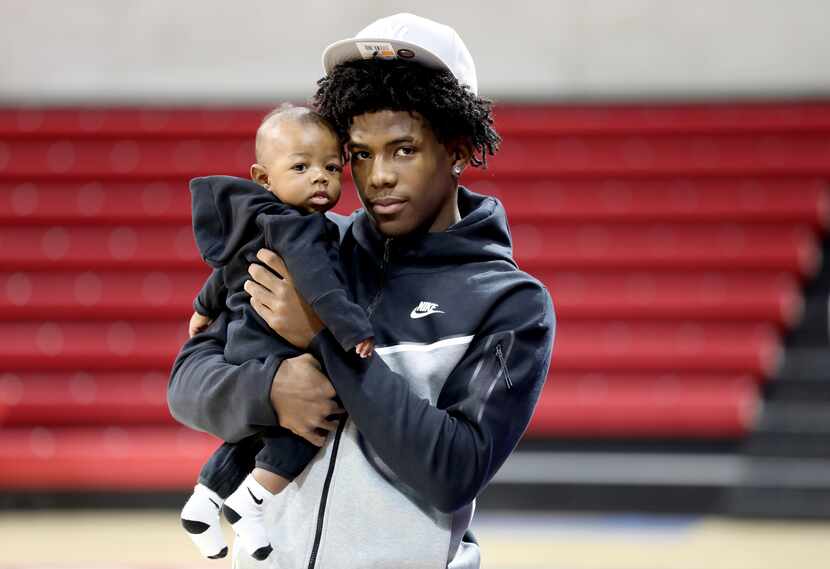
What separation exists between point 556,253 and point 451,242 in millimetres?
3878

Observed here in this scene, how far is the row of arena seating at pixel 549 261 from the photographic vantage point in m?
4.75

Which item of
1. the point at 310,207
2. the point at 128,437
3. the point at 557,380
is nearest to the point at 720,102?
the point at 557,380

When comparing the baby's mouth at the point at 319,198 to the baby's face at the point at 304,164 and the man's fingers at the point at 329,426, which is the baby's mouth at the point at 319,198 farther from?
the man's fingers at the point at 329,426

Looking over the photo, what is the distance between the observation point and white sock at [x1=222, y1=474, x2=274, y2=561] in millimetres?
1319

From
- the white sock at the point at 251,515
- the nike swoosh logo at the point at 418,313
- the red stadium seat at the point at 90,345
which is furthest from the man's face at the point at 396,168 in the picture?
the red stadium seat at the point at 90,345

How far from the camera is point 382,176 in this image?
1.35m

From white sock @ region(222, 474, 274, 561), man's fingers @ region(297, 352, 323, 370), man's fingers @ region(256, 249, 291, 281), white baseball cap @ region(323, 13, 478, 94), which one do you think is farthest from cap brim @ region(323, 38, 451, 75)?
white sock @ region(222, 474, 274, 561)

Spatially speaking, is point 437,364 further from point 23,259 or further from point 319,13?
point 319,13

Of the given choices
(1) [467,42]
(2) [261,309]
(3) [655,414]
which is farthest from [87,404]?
(2) [261,309]

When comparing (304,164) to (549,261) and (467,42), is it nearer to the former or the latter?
(549,261)

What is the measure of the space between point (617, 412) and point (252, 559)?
351cm

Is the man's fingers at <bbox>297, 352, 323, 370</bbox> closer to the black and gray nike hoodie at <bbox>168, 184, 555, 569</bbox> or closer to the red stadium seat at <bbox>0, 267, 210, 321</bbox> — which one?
the black and gray nike hoodie at <bbox>168, 184, 555, 569</bbox>

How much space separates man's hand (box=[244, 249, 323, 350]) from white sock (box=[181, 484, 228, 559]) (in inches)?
10.0

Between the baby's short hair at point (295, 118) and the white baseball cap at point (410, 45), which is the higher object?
the white baseball cap at point (410, 45)
